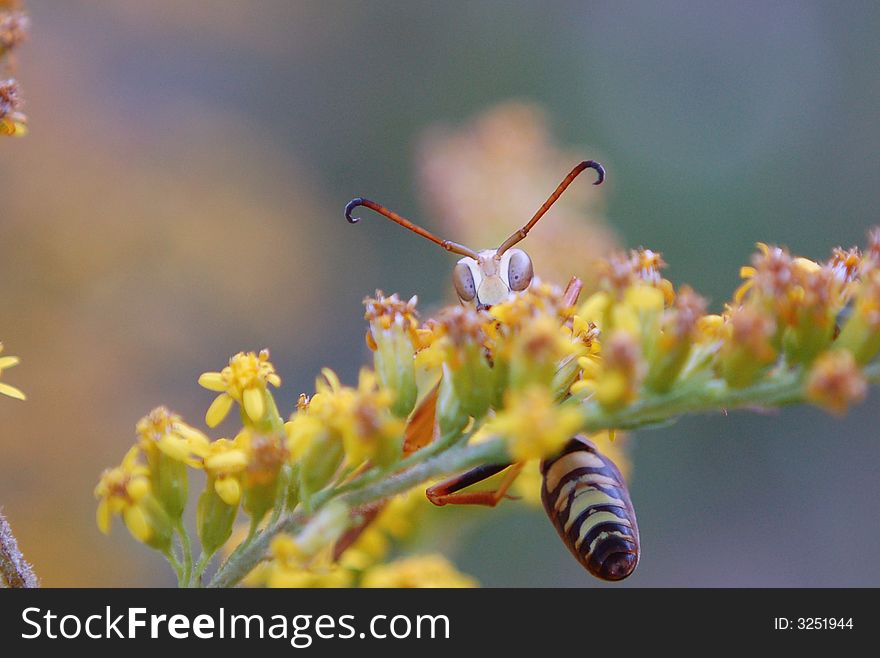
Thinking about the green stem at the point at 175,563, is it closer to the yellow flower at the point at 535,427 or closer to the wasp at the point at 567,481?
the wasp at the point at 567,481

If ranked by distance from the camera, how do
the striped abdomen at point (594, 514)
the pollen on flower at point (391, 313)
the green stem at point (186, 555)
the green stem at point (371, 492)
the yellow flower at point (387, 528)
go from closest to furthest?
the green stem at point (371, 492)
the green stem at point (186, 555)
the pollen on flower at point (391, 313)
the striped abdomen at point (594, 514)
the yellow flower at point (387, 528)

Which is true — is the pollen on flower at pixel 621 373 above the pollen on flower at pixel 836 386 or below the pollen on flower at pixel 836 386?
above

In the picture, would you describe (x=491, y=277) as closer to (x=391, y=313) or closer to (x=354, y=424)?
(x=391, y=313)

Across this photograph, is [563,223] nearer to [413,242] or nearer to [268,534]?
[268,534]

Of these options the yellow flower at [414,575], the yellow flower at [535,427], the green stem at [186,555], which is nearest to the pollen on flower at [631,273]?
the yellow flower at [535,427]

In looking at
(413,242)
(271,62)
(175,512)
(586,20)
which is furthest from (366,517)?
(586,20)

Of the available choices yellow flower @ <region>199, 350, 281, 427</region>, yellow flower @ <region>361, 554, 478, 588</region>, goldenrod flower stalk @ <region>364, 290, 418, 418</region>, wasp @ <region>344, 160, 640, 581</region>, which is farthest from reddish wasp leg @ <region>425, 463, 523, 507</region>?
yellow flower @ <region>199, 350, 281, 427</region>
